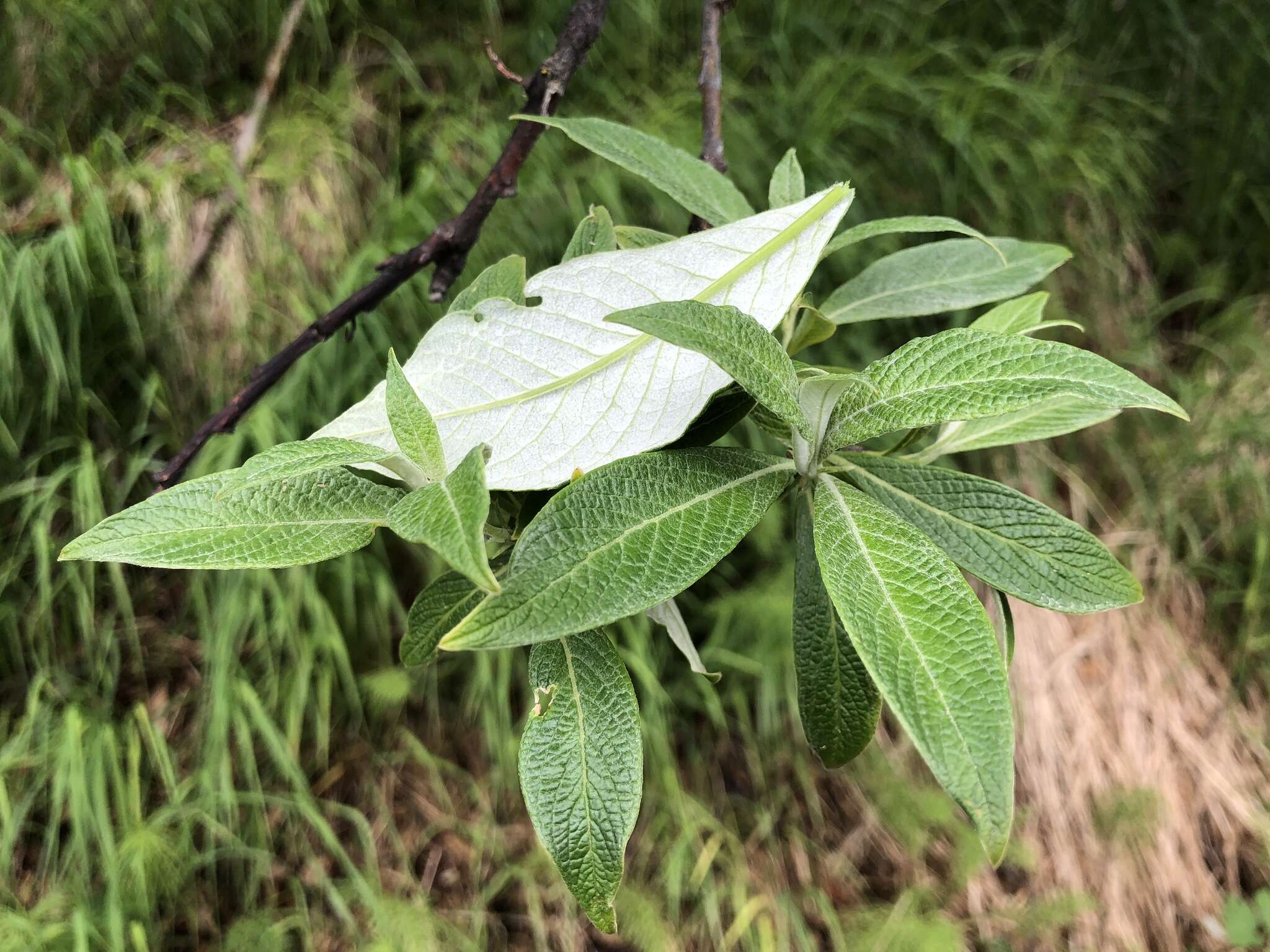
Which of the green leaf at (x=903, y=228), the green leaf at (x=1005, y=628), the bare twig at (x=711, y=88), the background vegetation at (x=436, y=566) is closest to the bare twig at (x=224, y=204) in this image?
the background vegetation at (x=436, y=566)

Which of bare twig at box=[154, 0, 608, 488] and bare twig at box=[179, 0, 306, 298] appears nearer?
bare twig at box=[154, 0, 608, 488]

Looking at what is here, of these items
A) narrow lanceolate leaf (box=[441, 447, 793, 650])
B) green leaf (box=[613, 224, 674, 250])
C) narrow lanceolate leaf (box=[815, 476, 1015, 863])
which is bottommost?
narrow lanceolate leaf (box=[815, 476, 1015, 863])

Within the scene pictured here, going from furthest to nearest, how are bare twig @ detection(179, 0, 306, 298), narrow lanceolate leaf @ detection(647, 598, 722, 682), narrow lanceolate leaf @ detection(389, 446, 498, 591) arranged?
bare twig @ detection(179, 0, 306, 298) → narrow lanceolate leaf @ detection(647, 598, 722, 682) → narrow lanceolate leaf @ detection(389, 446, 498, 591)

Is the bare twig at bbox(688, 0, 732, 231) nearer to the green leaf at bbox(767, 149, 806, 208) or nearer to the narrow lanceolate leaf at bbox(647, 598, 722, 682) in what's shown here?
the green leaf at bbox(767, 149, 806, 208)

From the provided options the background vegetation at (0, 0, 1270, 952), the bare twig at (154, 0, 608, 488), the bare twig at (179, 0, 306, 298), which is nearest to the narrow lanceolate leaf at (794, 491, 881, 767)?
the bare twig at (154, 0, 608, 488)

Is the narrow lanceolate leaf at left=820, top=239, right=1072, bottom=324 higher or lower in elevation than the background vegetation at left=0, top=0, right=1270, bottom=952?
higher

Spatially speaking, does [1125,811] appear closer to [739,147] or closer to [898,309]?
[739,147]

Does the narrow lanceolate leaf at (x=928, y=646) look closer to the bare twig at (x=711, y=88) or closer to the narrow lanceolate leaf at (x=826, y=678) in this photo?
the narrow lanceolate leaf at (x=826, y=678)
